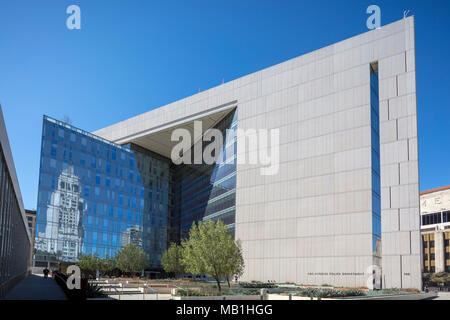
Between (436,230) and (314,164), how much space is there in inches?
2696

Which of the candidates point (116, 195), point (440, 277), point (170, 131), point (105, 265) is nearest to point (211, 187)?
point (170, 131)

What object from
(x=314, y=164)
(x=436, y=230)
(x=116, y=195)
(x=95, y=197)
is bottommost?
(x=436, y=230)

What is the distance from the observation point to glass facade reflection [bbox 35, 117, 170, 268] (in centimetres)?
7425

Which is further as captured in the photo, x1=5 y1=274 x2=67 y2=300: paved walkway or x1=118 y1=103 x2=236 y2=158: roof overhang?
x1=118 y1=103 x2=236 y2=158: roof overhang

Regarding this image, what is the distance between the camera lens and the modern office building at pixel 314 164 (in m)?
48.8

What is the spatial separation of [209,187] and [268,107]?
20.6m

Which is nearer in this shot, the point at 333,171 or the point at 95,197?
the point at 333,171

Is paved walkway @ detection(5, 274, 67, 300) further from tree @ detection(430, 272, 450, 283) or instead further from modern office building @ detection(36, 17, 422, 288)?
tree @ detection(430, 272, 450, 283)

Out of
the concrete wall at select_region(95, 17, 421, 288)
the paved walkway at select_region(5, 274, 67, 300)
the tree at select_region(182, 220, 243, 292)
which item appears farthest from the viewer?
the concrete wall at select_region(95, 17, 421, 288)

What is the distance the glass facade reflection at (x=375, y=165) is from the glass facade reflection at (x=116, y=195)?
19.7m

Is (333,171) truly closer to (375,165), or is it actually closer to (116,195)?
(375,165)

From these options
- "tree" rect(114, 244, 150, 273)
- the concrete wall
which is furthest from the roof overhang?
"tree" rect(114, 244, 150, 273)

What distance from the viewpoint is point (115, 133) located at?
286ft

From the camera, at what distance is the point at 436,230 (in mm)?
108438
